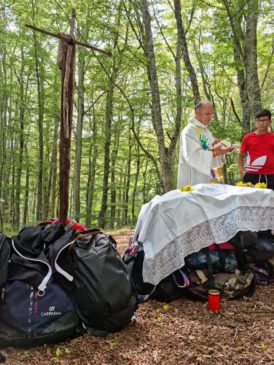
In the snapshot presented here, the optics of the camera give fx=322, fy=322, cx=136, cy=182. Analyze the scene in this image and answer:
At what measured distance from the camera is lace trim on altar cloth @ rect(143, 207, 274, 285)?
269 cm

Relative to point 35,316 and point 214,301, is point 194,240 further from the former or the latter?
point 35,316

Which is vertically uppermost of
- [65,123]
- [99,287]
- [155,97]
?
[155,97]

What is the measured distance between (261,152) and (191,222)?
200cm

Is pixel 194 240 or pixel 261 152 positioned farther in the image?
pixel 261 152

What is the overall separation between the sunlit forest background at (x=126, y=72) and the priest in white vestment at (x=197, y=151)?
104 inches

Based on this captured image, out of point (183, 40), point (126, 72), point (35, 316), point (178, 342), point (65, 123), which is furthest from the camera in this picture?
point (126, 72)

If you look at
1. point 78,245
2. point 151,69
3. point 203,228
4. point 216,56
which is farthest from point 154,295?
point 216,56

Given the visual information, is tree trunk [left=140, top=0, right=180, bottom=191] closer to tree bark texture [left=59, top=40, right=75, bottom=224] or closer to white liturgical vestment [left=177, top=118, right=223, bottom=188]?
white liturgical vestment [left=177, top=118, right=223, bottom=188]

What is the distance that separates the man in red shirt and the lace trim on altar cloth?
1.55m

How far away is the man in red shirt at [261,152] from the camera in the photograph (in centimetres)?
419

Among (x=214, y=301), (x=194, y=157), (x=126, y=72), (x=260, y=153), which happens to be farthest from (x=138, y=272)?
(x=126, y=72)

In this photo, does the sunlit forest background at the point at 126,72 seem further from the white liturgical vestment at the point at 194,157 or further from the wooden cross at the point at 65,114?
the wooden cross at the point at 65,114

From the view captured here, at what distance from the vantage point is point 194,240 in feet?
9.02

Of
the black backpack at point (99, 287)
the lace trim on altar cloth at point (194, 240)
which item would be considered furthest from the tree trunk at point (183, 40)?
the black backpack at point (99, 287)
